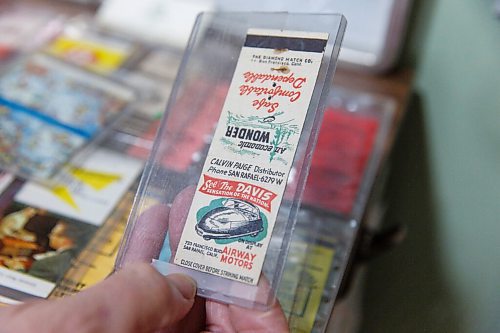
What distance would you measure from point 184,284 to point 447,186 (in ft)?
1.42

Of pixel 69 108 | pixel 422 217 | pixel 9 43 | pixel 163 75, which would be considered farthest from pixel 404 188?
pixel 9 43

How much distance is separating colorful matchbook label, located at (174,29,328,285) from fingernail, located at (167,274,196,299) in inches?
0.7

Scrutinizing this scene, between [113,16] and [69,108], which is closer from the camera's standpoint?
[69,108]

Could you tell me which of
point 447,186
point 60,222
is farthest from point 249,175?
point 447,186

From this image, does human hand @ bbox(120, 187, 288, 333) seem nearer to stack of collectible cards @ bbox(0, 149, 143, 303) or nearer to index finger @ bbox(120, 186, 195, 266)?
index finger @ bbox(120, 186, 195, 266)

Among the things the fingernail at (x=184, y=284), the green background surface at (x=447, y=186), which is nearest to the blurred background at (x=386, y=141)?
the green background surface at (x=447, y=186)

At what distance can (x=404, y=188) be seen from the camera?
95 centimetres

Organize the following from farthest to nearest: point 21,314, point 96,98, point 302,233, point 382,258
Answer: point 382,258, point 96,98, point 302,233, point 21,314

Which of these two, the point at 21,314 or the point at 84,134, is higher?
the point at 84,134

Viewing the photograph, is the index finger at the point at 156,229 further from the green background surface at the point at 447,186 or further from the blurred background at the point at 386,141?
the green background surface at the point at 447,186

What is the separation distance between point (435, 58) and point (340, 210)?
0.30 m

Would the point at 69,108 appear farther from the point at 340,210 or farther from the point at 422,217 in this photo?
the point at 422,217

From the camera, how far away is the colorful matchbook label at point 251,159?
1.63ft

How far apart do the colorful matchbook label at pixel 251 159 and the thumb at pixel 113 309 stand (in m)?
0.05
